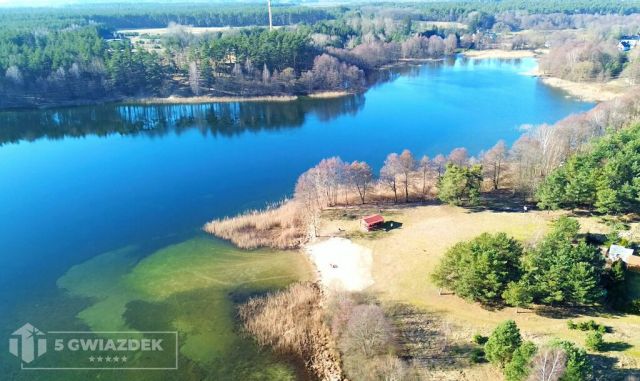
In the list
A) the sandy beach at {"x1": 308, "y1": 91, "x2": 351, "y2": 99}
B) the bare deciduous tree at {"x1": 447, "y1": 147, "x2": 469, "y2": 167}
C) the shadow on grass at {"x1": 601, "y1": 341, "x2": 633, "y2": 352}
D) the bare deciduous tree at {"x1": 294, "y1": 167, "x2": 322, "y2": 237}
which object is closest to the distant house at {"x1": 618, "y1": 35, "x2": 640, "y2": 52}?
the sandy beach at {"x1": 308, "y1": 91, "x2": 351, "y2": 99}

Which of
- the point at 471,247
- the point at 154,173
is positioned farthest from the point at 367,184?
the point at 154,173

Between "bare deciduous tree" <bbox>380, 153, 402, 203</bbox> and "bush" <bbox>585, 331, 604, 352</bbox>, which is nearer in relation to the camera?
"bush" <bbox>585, 331, 604, 352</bbox>

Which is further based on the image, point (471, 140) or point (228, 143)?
point (228, 143)

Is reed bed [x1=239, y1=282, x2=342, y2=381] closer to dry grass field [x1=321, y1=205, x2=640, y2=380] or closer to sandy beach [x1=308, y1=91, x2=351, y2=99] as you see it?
dry grass field [x1=321, y1=205, x2=640, y2=380]

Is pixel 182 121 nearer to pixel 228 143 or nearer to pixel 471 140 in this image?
pixel 228 143

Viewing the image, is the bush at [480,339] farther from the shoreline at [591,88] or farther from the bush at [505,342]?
the shoreline at [591,88]

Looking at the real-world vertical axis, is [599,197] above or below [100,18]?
below
